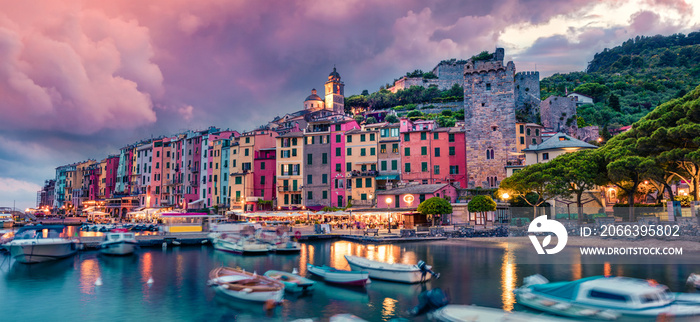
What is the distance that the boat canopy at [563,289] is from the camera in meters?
18.1

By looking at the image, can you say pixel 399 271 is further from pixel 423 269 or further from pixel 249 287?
pixel 249 287

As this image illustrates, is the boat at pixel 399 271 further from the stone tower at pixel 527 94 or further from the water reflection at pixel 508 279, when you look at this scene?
the stone tower at pixel 527 94

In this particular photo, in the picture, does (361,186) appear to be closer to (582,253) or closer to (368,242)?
(368,242)

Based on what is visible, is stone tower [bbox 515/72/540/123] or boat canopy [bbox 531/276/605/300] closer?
boat canopy [bbox 531/276/605/300]

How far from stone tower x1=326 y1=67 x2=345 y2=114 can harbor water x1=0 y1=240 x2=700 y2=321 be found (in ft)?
Result: 373

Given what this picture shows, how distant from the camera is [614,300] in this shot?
16844 millimetres

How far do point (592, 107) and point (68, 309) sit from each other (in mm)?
111432

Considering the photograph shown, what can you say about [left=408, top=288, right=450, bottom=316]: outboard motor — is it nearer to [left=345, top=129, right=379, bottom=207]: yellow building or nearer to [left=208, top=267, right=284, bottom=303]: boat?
[left=208, top=267, right=284, bottom=303]: boat

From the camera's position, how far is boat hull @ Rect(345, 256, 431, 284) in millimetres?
24797

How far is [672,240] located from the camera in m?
34.1

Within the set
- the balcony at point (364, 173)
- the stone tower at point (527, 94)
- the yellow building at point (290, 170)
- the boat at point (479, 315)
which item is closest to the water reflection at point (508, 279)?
the boat at point (479, 315)

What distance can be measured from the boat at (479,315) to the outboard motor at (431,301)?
2.91 feet

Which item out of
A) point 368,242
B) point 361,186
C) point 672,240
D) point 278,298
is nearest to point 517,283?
point 278,298

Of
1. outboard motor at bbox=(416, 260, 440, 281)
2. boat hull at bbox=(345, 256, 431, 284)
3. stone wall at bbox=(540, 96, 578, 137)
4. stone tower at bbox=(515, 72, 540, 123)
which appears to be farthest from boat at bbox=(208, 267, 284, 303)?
stone tower at bbox=(515, 72, 540, 123)
